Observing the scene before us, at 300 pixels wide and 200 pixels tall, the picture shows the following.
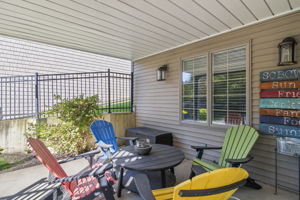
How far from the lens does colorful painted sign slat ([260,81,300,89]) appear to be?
2.44 meters

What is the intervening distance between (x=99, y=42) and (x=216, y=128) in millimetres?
3264

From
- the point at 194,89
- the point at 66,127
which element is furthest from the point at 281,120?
the point at 66,127

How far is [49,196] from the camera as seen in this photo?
2.47 meters

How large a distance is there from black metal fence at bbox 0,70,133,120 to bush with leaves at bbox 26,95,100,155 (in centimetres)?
35

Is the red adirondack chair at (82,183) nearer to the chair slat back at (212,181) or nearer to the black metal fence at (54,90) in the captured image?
the chair slat back at (212,181)

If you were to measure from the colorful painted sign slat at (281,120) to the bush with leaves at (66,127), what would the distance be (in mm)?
3865

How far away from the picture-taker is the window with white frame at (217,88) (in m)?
3.11

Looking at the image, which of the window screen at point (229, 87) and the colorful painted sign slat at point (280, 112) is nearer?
the colorful painted sign slat at point (280, 112)

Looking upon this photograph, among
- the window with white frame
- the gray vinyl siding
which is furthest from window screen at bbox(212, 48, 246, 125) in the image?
the gray vinyl siding

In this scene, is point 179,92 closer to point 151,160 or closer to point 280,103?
point 280,103

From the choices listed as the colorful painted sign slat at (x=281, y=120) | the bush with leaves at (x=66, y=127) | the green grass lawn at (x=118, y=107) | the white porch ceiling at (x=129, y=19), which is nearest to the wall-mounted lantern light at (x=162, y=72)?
the white porch ceiling at (x=129, y=19)

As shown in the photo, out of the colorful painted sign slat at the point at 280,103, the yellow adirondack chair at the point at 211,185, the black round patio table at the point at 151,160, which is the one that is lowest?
the black round patio table at the point at 151,160

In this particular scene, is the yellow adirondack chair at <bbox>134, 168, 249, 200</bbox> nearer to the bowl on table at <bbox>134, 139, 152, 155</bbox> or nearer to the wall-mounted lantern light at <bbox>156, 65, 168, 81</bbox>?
the bowl on table at <bbox>134, 139, 152, 155</bbox>

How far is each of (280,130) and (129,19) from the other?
9.93ft
